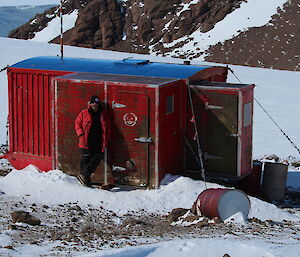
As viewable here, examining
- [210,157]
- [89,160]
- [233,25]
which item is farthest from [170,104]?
[233,25]

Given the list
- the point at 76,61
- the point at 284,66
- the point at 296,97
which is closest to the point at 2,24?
the point at 284,66

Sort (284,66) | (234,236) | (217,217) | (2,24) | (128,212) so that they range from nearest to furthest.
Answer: (234,236), (217,217), (128,212), (284,66), (2,24)

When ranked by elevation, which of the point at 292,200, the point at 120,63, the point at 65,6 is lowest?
the point at 292,200

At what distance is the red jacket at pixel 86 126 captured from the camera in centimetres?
1122

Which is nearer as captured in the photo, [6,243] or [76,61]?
[6,243]

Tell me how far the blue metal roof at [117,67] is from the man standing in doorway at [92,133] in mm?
1324

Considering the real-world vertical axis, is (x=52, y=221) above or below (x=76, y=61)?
below

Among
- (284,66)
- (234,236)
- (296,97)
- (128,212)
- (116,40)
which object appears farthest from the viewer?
(116,40)

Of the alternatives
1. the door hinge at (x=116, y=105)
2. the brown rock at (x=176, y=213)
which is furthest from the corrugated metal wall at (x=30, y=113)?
the brown rock at (x=176, y=213)

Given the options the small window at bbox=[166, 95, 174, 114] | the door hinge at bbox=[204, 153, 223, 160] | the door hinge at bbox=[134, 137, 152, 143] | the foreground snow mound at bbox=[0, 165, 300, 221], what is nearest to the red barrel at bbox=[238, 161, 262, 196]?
the door hinge at bbox=[204, 153, 223, 160]

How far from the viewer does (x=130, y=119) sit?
36.8ft

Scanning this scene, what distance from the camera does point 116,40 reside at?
54.2 m

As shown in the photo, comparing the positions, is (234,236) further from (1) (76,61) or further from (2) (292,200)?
(1) (76,61)

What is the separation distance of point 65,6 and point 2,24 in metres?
12.7
